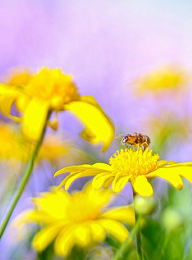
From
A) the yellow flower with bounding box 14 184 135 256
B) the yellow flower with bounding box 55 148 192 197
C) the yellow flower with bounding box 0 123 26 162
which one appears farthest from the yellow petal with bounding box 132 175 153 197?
the yellow flower with bounding box 0 123 26 162

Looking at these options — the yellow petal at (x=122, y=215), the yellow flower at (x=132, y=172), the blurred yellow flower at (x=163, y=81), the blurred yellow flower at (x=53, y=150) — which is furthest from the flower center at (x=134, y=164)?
the blurred yellow flower at (x=163, y=81)

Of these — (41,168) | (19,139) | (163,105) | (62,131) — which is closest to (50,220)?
(19,139)

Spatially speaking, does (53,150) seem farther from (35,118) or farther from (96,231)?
(35,118)

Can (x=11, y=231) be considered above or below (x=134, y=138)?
below

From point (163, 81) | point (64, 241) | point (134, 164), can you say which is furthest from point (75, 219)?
point (163, 81)

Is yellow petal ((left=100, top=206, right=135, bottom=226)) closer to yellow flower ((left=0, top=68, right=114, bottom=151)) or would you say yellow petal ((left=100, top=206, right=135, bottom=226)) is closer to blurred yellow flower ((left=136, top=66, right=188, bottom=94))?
yellow flower ((left=0, top=68, right=114, bottom=151))

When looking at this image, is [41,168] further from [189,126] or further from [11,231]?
[189,126]
